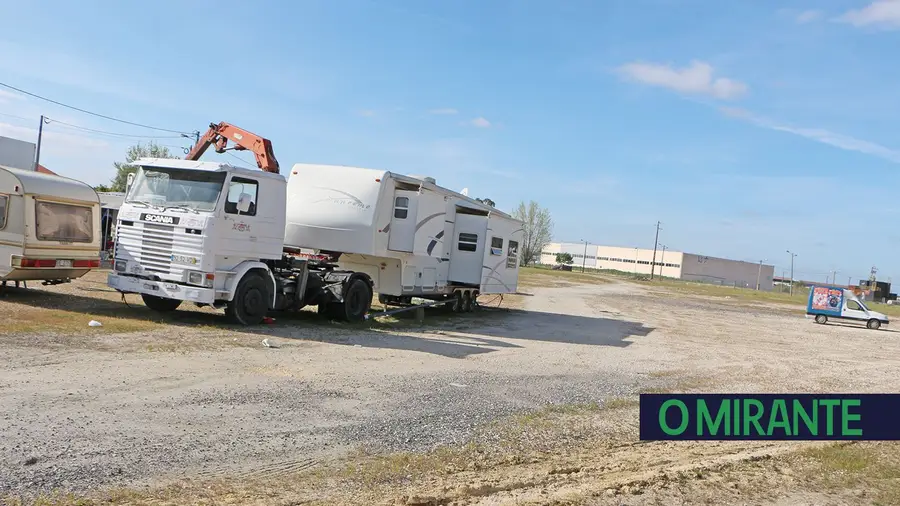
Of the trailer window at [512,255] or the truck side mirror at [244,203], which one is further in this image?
the trailer window at [512,255]

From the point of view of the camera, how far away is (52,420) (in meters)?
6.49

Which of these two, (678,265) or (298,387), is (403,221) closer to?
(298,387)

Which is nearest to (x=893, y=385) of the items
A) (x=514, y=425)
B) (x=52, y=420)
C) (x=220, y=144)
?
(x=514, y=425)

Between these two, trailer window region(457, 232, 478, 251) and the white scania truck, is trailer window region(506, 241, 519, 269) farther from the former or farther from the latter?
trailer window region(457, 232, 478, 251)

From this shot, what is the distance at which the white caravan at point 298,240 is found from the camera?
43.5ft

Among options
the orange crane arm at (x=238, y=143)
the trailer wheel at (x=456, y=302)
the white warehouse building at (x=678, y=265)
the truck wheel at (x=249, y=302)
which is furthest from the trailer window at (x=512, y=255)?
the white warehouse building at (x=678, y=265)

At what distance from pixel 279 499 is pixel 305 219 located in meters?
12.1

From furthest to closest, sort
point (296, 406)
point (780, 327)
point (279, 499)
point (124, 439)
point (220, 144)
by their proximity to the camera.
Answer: point (780, 327), point (220, 144), point (296, 406), point (124, 439), point (279, 499)

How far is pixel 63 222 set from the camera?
15531 millimetres

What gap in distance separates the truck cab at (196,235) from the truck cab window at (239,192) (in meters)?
0.02

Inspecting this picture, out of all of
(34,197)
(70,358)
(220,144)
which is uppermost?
(220,144)

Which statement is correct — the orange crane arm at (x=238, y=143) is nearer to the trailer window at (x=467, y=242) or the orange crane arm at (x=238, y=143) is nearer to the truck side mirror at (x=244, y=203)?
the truck side mirror at (x=244, y=203)

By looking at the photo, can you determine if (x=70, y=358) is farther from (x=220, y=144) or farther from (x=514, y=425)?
(x=220, y=144)

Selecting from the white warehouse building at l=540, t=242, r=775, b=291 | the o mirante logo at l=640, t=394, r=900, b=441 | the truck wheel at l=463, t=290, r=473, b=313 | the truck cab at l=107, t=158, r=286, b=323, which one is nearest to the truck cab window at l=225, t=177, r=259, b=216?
the truck cab at l=107, t=158, r=286, b=323
